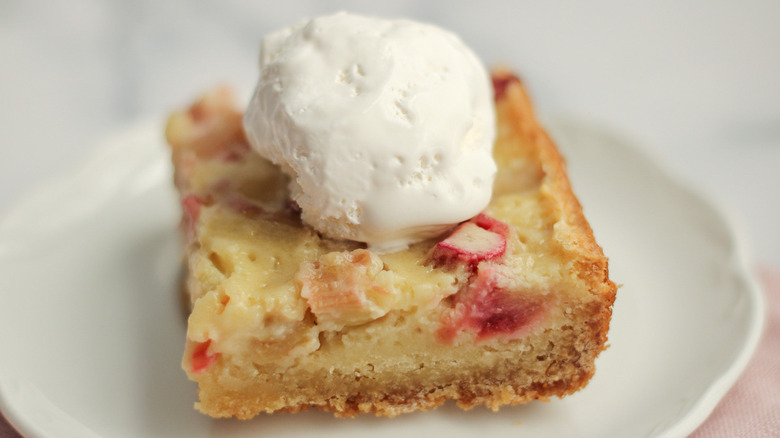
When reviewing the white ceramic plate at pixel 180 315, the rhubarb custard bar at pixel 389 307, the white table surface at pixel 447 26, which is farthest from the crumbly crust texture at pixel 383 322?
the white table surface at pixel 447 26

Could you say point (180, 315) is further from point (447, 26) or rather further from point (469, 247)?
point (447, 26)

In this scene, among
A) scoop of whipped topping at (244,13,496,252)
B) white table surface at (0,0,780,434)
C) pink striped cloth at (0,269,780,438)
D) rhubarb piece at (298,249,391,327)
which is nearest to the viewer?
rhubarb piece at (298,249,391,327)

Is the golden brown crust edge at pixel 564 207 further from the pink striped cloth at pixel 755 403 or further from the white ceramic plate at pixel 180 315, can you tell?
the pink striped cloth at pixel 755 403

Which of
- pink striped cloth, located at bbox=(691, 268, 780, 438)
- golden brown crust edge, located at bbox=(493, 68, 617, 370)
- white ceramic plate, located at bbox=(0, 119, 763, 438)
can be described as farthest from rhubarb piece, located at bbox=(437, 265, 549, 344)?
pink striped cloth, located at bbox=(691, 268, 780, 438)

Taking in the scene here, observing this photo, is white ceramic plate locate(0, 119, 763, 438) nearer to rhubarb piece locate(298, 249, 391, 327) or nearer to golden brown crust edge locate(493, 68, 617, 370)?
golden brown crust edge locate(493, 68, 617, 370)

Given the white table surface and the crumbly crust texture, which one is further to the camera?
the white table surface
